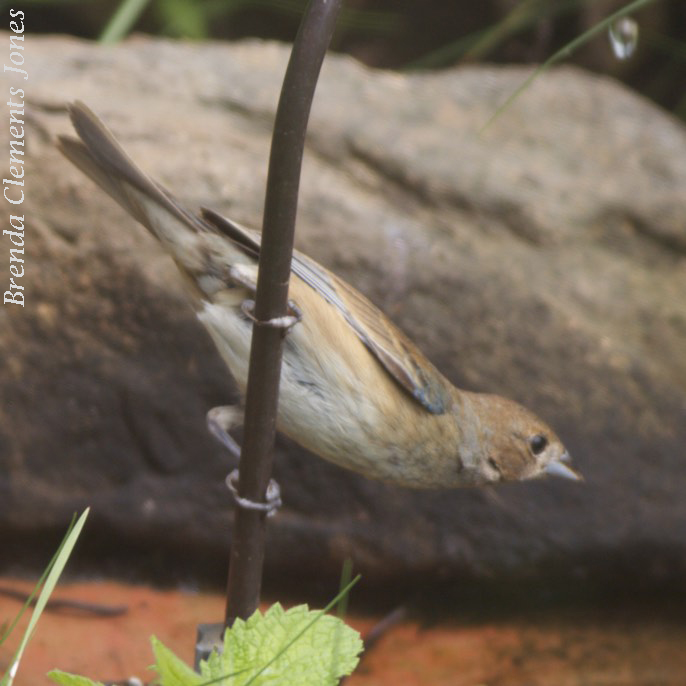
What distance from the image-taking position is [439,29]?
7.65 metres

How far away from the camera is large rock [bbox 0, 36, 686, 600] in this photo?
4008 millimetres

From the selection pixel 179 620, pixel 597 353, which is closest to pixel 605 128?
pixel 597 353

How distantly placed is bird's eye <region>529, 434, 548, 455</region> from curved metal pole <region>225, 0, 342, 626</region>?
3.82 ft

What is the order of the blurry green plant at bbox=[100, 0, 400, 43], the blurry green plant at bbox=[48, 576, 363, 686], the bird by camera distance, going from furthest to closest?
the blurry green plant at bbox=[100, 0, 400, 43], the bird, the blurry green plant at bbox=[48, 576, 363, 686]

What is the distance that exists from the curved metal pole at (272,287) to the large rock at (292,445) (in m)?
1.73

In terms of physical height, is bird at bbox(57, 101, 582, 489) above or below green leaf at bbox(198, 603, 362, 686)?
above

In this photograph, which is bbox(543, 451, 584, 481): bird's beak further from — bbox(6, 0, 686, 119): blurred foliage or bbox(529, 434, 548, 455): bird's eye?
bbox(6, 0, 686, 119): blurred foliage

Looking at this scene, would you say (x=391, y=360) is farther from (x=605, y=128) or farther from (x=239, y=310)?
(x=605, y=128)

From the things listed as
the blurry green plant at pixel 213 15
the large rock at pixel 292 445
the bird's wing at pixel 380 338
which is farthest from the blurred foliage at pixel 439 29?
the bird's wing at pixel 380 338

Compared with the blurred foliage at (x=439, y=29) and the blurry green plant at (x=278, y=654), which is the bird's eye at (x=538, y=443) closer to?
the blurry green plant at (x=278, y=654)

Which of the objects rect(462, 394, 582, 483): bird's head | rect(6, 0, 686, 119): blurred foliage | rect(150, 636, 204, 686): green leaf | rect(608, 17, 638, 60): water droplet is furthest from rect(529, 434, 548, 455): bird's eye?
rect(6, 0, 686, 119): blurred foliage

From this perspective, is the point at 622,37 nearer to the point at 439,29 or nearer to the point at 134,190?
the point at 134,190

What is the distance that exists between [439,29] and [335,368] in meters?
5.28

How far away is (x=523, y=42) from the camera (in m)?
7.58
